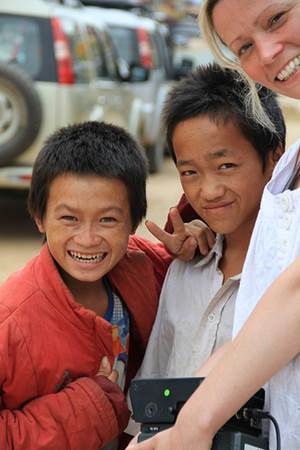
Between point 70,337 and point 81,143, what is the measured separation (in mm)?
585

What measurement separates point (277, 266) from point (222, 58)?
1.91ft

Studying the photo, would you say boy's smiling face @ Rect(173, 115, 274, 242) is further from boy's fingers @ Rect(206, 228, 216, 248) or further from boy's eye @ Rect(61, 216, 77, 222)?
boy's eye @ Rect(61, 216, 77, 222)

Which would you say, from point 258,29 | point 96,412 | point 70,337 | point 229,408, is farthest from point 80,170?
point 229,408

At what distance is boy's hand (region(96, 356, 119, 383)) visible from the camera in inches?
91.2

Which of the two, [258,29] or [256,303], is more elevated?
[258,29]

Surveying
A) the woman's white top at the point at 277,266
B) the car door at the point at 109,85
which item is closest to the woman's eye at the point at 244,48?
the woman's white top at the point at 277,266

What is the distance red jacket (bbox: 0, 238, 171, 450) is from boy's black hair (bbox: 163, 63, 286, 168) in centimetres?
53

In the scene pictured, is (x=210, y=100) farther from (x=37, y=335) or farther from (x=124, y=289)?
(x=37, y=335)

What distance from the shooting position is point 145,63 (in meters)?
12.5

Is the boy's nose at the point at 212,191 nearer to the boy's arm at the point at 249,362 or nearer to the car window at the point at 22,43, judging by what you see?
the boy's arm at the point at 249,362

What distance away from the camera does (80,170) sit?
7.98 feet

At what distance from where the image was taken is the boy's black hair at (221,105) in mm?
2336

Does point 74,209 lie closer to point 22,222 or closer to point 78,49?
point 78,49

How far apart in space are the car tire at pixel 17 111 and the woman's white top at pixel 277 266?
5.34m
